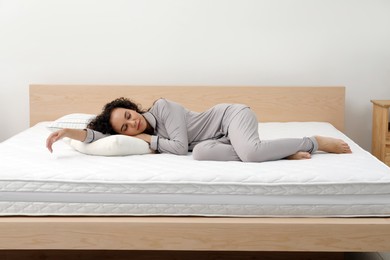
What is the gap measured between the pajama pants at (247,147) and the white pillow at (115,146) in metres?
0.23

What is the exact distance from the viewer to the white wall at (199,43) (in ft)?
11.9

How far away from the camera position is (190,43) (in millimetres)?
3639

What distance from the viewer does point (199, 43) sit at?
3641mm

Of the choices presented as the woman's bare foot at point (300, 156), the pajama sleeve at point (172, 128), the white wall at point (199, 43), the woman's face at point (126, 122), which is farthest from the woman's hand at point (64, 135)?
the white wall at point (199, 43)

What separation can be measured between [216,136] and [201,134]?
0.23 feet

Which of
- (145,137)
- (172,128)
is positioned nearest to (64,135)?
(145,137)

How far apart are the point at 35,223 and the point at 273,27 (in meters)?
2.07

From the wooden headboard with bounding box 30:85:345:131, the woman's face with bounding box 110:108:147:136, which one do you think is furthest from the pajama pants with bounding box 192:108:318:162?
the wooden headboard with bounding box 30:85:345:131

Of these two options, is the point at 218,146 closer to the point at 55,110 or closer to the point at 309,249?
the point at 309,249

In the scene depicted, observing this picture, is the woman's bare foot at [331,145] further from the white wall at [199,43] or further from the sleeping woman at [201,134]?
the white wall at [199,43]

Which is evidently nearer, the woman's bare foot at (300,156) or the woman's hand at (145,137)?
the woman's bare foot at (300,156)

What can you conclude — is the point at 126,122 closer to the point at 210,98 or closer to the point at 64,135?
the point at 64,135

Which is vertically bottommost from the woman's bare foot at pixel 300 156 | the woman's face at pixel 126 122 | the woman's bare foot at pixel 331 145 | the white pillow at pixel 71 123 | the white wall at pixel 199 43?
the woman's bare foot at pixel 300 156

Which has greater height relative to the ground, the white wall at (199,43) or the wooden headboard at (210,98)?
the white wall at (199,43)
